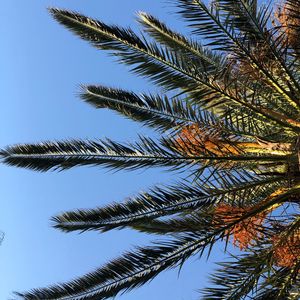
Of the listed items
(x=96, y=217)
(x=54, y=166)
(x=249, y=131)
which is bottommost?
(x=96, y=217)

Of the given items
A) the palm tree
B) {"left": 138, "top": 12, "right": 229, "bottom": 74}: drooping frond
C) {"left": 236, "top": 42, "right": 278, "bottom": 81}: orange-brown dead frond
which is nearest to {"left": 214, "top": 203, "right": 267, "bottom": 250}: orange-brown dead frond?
the palm tree

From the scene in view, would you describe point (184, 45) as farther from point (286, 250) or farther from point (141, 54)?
point (286, 250)

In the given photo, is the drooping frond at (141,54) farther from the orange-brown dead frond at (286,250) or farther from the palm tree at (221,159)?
the orange-brown dead frond at (286,250)

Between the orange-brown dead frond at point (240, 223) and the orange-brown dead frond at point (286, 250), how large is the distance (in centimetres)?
27

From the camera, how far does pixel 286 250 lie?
6.53 meters

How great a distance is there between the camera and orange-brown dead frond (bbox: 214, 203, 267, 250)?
6.42 metres

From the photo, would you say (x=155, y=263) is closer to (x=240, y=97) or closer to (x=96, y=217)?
(x=96, y=217)

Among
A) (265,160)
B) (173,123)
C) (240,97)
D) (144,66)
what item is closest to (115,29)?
(144,66)

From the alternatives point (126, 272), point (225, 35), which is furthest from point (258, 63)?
point (126, 272)

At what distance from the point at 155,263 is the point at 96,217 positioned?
54.6 inches

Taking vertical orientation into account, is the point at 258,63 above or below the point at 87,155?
above

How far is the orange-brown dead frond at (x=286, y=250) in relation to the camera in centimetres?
645

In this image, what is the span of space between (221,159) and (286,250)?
4.33ft

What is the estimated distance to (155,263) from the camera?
6805 mm
